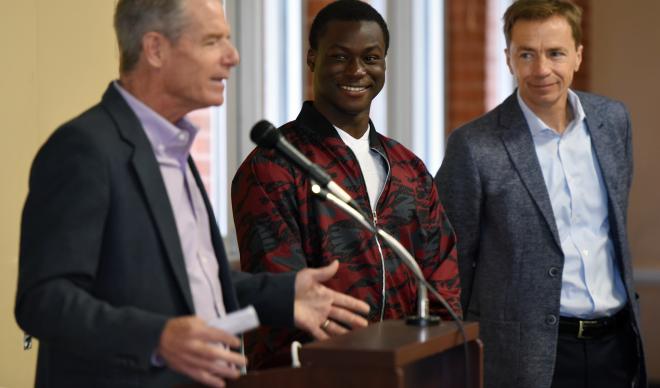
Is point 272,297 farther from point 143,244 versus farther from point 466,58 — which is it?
point 466,58

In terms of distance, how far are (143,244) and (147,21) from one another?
421 millimetres

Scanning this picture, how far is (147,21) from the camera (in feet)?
6.76

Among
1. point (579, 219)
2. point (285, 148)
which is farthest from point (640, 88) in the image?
point (285, 148)

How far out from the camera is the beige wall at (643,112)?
584 centimetres

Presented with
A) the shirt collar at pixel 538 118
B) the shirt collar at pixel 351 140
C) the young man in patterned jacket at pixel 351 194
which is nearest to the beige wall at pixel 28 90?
the young man in patterned jacket at pixel 351 194

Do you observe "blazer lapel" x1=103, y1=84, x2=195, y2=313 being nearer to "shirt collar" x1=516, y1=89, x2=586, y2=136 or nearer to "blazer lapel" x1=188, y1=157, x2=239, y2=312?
"blazer lapel" x1=188, y1=157, x2=239, y2=312

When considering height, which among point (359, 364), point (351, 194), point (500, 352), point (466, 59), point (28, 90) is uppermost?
point (466, 59)

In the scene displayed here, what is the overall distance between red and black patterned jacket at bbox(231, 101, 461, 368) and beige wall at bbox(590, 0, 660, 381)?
3237 millimetres

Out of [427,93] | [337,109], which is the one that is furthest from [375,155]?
[427,93]

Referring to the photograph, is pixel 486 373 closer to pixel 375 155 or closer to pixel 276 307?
pixel 375 155

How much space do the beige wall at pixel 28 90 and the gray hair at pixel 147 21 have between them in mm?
812

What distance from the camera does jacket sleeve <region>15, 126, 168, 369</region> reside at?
1.78m

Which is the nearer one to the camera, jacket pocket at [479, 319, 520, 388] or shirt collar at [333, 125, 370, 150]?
shirt collar at [333, 125, 370, 150]

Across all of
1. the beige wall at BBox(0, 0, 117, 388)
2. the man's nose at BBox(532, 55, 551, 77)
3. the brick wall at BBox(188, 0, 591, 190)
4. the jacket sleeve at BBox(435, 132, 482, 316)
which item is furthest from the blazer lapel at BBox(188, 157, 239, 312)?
the brick wall at BBox(188, 0, 591, 190)
